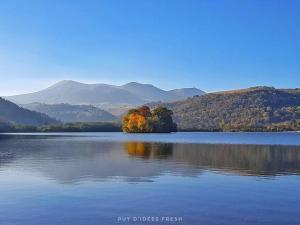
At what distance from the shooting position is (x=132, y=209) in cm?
3109

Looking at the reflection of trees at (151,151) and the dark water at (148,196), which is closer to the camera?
the dark water at (148,196)

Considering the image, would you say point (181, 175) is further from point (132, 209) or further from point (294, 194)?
point (132, 209)

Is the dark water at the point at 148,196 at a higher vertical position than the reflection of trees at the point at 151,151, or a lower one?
lower

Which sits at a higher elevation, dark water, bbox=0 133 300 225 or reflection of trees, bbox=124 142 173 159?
reflection of trees, bbox=124 142 173 159

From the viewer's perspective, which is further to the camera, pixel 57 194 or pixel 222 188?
pixel 222 188

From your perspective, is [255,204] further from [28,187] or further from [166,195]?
[28,187]

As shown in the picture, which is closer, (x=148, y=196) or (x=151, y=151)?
(x=148, y=196)

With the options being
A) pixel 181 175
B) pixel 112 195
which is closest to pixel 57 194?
pixel 112 195

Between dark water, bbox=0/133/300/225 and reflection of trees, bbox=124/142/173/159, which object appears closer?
dark water, bbox=0/133/300/225

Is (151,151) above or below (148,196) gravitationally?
above

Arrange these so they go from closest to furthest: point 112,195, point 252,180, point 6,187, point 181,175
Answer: point 112,195 < point 6,187 < point 252,180 < point 181,175

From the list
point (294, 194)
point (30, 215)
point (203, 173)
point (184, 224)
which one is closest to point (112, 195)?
point (30, 215)

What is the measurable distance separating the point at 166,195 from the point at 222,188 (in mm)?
7017

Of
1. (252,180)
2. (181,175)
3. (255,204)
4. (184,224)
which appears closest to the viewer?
(184,224)
